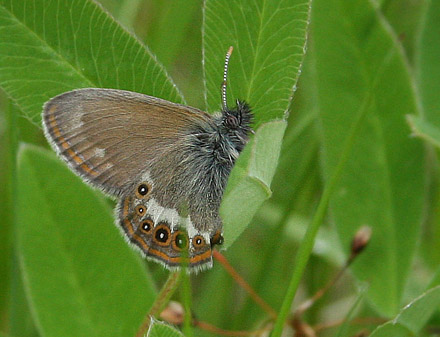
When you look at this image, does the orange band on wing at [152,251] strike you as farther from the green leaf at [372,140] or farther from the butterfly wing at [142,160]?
the green leaf at [372,140]

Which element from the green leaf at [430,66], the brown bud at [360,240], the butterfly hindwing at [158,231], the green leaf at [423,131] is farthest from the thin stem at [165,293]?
the green leaf at [430,66]

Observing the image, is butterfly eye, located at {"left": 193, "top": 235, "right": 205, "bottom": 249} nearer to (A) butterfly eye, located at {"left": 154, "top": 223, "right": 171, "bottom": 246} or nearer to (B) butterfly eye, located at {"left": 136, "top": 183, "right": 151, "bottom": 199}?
(A) butterfly eye, located at {"left": 154, "top": 223, "right": 171, "bottom": 246}

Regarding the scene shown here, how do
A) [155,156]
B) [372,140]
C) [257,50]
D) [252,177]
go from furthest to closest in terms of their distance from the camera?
[372,140] → [155,156] → [257,50] → [252,177]

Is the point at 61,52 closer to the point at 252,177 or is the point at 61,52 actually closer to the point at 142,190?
the point at 142,190

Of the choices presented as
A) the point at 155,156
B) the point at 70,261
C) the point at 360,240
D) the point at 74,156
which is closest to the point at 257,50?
the point at 155,156

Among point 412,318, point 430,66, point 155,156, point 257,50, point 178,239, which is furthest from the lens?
point 430,66

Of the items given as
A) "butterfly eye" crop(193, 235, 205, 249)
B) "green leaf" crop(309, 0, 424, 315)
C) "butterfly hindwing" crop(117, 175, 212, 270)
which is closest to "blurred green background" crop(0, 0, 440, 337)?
"green leaf" crop(309, 0, 424, 315)
